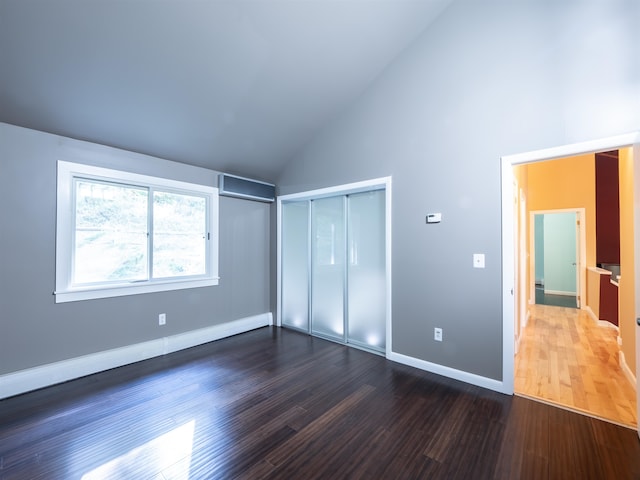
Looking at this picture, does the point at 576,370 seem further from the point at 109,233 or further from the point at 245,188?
the point at 109,233

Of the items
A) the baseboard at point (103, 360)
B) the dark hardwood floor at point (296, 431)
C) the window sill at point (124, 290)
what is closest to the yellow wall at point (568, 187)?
the dark hardwood floor at point (296, 431)

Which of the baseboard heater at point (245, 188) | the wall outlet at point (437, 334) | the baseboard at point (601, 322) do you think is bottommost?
the baseboard at point (601, 322)

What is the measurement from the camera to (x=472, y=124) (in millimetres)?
2633

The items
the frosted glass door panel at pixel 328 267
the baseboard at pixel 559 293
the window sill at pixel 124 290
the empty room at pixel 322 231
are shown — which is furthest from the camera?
the baseboard at pixel 559 293

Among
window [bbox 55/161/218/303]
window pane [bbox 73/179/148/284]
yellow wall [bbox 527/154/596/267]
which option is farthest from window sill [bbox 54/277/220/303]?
yellow wall [bbox 527/154/596/267]

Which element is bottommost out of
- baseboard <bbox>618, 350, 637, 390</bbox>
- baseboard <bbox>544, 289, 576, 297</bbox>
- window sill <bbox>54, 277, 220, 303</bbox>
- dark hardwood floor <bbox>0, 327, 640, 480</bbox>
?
baseboard <bbox>544, 289, 576, 297</bbox>

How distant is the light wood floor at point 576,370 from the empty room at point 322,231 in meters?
0.04

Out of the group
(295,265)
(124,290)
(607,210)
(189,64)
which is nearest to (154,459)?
(124,290)

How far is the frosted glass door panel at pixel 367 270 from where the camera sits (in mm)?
3375

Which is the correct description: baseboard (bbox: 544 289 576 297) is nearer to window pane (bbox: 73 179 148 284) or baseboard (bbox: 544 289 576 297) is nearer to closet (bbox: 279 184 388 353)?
closet (bbox: 279 184 388 353)

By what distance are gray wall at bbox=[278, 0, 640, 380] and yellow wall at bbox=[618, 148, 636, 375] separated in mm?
1084

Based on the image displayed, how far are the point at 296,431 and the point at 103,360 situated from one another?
2289mm

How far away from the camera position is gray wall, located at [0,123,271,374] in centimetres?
241

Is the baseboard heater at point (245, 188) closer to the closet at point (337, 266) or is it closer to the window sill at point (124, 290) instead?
the closet at point (337, 266)
